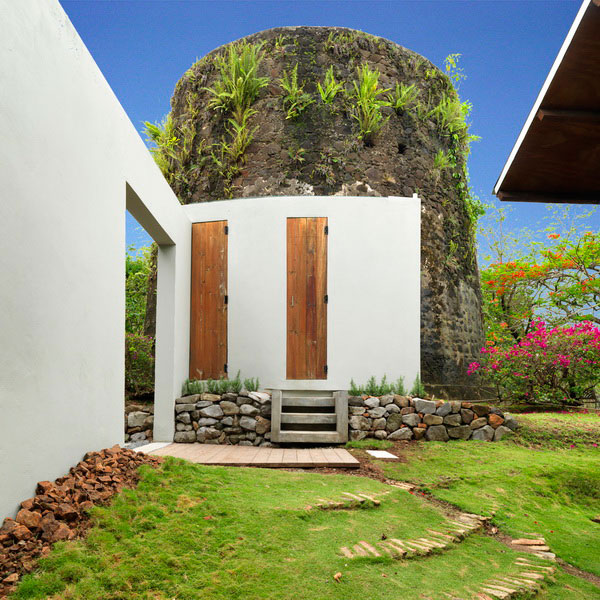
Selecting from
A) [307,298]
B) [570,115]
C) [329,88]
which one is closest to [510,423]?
[307,298]

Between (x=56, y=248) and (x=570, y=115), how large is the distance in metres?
4.14

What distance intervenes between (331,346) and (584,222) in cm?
1202

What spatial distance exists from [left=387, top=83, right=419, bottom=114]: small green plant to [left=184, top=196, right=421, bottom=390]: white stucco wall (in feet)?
9.39

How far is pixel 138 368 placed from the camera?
7.75 meters

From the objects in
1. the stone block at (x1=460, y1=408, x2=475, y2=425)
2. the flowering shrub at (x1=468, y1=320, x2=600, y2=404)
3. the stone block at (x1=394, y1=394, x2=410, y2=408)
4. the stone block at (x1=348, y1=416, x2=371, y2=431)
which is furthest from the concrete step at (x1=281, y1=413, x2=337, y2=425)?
the flowering shrub at (x1=468, y1=320, x2=600, y2=404)

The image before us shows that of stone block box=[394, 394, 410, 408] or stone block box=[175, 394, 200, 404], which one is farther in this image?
stone block box=[394, 394, 410, 408]

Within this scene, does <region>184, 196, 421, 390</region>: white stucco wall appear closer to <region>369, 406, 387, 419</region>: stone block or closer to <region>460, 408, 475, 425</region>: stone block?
<region>369, 406, 387, 419</region>: stone block

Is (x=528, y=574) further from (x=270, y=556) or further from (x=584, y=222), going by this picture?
(x=584, y=222)

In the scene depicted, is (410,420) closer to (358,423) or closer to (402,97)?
(358,423)

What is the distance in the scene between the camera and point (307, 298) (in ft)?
24.4

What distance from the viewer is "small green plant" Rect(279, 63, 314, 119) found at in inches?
368

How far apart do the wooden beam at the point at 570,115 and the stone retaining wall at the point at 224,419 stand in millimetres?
4694

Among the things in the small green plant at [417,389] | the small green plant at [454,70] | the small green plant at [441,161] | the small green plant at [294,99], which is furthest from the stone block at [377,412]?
the small green plant at [454,70]

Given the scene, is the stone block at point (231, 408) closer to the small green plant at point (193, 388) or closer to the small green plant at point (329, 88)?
the small green plant at point (193, 388)
